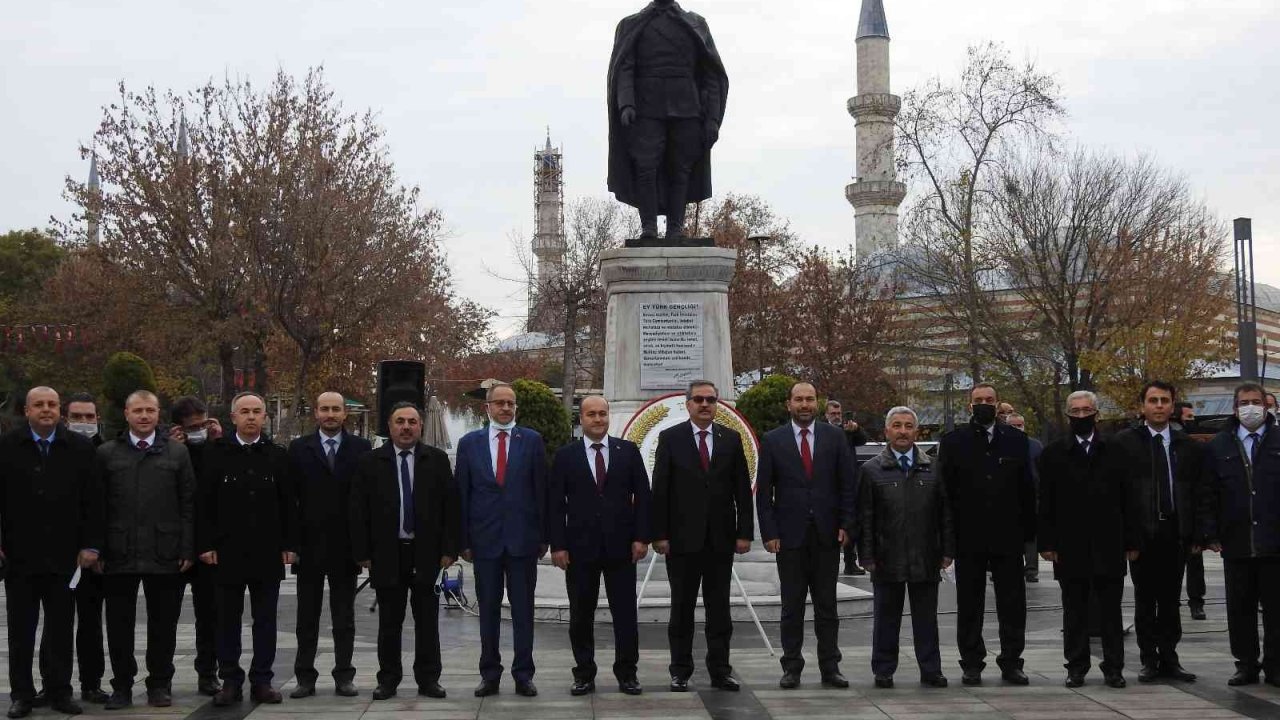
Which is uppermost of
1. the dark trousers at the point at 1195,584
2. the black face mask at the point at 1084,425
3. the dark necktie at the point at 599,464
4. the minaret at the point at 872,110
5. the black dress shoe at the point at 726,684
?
→ the minaret at the point at 872,110

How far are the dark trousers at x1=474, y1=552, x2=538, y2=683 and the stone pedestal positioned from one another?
5.06m

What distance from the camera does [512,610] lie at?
30.6ft

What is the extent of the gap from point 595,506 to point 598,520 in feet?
0.29

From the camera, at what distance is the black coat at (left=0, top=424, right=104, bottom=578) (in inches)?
340

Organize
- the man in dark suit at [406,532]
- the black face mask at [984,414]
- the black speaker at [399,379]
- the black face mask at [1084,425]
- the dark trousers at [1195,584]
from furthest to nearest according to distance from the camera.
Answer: the black speaker at [399,379] < the dark trousers at [1195,584] < the black face mask at [984,414] < the black face mask at [1084,425] < the man in dark suit at [406,532]

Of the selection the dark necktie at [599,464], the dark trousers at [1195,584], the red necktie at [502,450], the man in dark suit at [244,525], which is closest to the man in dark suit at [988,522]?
the dark necktie at [599,464]

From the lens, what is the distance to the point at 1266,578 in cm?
942

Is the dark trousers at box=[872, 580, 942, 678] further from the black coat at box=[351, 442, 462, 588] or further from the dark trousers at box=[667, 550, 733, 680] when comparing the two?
the black coat at box=[351, 442, 462, 588]

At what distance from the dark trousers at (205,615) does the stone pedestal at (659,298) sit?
5555mm

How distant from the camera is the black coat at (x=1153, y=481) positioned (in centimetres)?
943

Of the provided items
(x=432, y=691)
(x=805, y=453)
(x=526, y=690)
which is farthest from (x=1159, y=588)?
(x=432, y=691)

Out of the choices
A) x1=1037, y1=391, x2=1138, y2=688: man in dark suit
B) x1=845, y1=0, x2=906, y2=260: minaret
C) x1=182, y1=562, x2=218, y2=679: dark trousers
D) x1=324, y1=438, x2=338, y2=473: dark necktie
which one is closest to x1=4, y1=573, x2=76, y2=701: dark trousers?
x1=182, y1=562, x2=218, y2=679: dark trousers

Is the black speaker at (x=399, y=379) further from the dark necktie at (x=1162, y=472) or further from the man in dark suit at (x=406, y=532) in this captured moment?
the dark necktie at (x=1162, y=472)

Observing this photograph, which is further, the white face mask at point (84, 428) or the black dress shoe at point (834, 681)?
the white face mask at point (84, 428)
